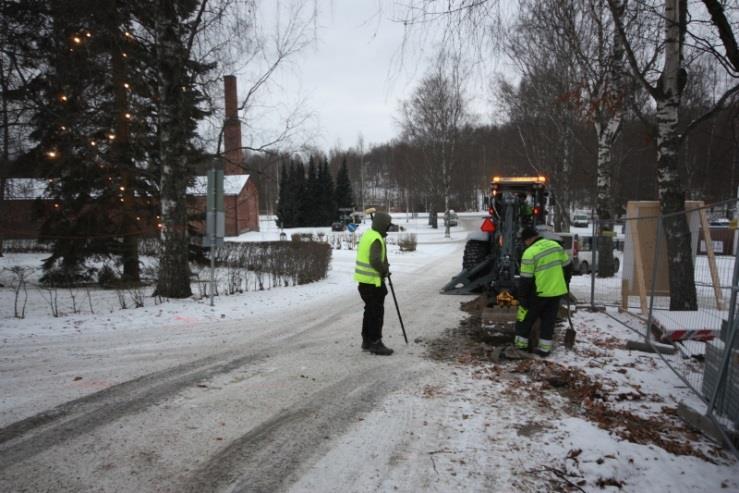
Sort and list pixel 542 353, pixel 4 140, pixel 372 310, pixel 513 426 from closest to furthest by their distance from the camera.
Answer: pixel 513 426 < pixel 542 353 < pixel 372 310 < pixel 4 140

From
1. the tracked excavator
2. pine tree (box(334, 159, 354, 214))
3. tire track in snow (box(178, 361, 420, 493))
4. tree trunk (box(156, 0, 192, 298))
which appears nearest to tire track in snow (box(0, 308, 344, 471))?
tire track in snow (box(178, 361, 420, 493))

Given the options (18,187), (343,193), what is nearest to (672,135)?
(18,187)

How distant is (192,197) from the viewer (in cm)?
1438

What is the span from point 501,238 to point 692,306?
3428mm

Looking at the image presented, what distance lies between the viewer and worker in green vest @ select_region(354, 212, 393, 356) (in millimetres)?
6203

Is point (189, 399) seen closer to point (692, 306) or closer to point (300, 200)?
point (692, 306)

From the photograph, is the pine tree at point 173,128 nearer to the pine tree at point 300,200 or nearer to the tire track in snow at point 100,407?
the tire track in snow at point 100,407

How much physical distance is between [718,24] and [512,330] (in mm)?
4664

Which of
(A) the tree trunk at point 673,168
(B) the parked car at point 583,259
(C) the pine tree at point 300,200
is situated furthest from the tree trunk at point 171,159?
(C) the pine tree at point 300,200

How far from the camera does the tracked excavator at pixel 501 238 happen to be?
8820 mm

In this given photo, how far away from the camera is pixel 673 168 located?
24.7 ft

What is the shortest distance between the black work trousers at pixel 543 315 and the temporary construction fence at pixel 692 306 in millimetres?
1330

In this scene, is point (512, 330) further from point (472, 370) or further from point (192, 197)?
point (192, 197)

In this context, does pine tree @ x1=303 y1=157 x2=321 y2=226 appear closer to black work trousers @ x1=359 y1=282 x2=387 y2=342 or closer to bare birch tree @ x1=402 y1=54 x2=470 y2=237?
bare birch tree @ x1=402 y1=54 x2=470 y2=237
